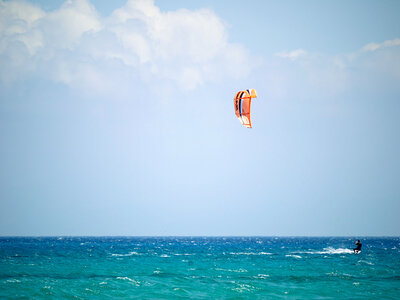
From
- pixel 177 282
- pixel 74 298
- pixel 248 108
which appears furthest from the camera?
pixel 248 108

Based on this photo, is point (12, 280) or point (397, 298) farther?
point (12, 280)

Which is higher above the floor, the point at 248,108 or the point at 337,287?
the point at 248,108

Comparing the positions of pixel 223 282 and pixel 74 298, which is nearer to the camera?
pixel 74 298

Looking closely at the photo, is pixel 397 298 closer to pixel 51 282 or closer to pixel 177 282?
pixel 177 282

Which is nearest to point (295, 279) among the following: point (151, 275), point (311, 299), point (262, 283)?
point (262, 283)

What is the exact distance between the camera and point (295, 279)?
75.3 feet

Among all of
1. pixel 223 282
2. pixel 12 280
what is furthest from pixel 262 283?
pixel 12 280

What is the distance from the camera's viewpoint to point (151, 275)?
2414 cm

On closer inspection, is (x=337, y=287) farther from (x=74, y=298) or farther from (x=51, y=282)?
(x=51, y=282)

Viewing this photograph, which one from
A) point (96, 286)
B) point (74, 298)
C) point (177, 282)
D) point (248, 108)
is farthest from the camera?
point (248, 108)

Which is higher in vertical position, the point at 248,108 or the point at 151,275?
the point at 248,108

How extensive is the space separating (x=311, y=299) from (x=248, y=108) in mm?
10867

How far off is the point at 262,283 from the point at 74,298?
32.3ft

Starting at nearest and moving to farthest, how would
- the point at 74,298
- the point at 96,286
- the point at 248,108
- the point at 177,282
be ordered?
the point at 74,298
the point at 96,286
the point at 177,282
the point at 248,108
